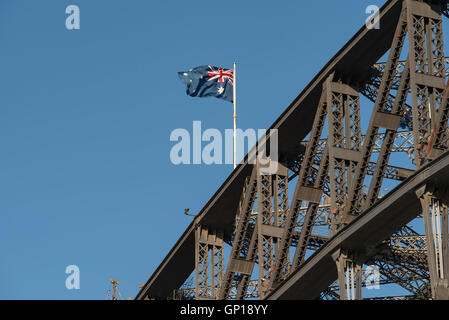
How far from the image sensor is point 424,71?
4297 centimetres

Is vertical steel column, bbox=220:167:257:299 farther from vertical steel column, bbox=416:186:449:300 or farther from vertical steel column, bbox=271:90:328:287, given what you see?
vertical steel column, bbox=416:186:449:300

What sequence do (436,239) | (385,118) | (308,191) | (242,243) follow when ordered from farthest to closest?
(242,243)
(308,191)
(385,118)
(436,239)

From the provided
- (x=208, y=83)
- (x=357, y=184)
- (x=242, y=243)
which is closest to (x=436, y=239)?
(x=357, y=184)

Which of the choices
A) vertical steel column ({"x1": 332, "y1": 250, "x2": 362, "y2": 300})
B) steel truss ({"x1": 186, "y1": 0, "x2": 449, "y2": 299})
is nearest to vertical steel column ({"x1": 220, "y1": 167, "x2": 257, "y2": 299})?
steel truss ({"x1": 186, "y1": 0, "x2": 449, "y2": 299})

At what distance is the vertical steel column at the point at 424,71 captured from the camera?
41938 millimetres

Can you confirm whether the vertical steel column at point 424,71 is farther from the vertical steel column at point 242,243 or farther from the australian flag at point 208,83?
the australian flag at point 208,83

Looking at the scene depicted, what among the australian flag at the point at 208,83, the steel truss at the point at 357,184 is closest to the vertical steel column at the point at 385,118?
the steel truss at the point at 357,184

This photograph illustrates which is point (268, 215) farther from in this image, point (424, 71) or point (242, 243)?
point (424, 71)

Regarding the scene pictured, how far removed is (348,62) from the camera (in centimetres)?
4828

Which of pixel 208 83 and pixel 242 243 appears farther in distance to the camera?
pixel 208 83

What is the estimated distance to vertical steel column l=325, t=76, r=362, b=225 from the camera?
46344 mm

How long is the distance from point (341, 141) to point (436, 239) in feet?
26.7
